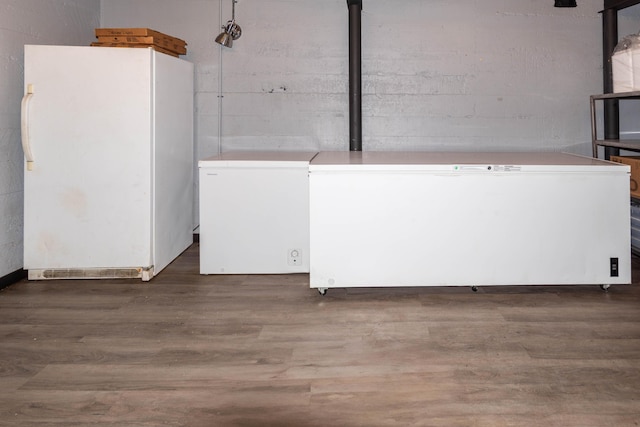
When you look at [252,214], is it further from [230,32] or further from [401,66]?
[401,66]

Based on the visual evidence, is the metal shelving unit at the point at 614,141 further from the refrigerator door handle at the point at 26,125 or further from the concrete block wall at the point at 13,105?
the concrete block wall at the point at 13,105

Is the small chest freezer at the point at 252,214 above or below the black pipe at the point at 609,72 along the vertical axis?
below

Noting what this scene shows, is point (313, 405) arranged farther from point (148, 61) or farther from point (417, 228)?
point (148, 61)

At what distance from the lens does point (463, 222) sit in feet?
10.0

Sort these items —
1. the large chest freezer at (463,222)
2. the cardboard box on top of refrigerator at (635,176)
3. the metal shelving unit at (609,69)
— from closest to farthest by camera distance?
the large chest freezer at (463,222) → the cardboard box on top of refrigerator at (635,176) → the metal shelving unit at (609,69)

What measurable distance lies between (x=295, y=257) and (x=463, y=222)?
1048mm

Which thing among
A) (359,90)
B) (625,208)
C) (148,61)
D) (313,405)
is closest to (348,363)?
(313,405)

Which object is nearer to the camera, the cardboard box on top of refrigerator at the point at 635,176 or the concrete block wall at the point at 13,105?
the concrete block wall at the point at 13,105

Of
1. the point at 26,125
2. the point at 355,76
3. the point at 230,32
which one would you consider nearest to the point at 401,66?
the point at 355,76

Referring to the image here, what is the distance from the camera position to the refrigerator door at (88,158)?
333 centimetres

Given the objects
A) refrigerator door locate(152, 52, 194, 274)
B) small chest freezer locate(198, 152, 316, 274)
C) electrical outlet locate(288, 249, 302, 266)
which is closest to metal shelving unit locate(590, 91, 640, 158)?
small chest freezer locate(198, 152, 316, 274)

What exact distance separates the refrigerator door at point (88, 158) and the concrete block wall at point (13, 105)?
0.14 m

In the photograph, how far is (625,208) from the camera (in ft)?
10.1

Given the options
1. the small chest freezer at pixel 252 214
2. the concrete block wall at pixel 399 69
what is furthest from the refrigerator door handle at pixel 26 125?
the concrete block wall at pixel 399 69
